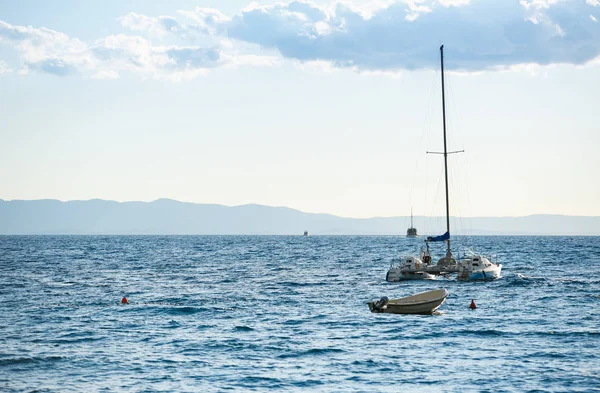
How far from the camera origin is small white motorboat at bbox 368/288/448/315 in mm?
47594

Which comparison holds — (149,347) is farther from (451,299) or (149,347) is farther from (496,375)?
(451,299)

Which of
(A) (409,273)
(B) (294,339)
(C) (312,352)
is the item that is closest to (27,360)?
(C) (312,352)

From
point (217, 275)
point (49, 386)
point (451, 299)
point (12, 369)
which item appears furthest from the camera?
point (217, 275)

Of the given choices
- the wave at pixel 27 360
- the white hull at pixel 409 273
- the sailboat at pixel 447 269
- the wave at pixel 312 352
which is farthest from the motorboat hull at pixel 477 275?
the wave at pixel 27 360

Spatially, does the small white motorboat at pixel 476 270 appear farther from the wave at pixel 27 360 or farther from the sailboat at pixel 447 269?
the wave at pixel 27 360

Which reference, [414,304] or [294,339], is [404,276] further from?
[294,339]

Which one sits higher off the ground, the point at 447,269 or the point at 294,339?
the point at 447,269

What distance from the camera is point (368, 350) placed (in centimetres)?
3628

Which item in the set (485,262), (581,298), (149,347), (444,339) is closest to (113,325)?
(149,347)

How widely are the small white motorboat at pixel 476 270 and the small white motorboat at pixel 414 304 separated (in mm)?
21718

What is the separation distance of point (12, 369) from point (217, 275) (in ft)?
173

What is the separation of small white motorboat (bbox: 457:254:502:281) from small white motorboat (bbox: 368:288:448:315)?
2172 centimetres

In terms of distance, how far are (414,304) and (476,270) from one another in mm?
24143

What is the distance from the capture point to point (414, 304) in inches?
1871
